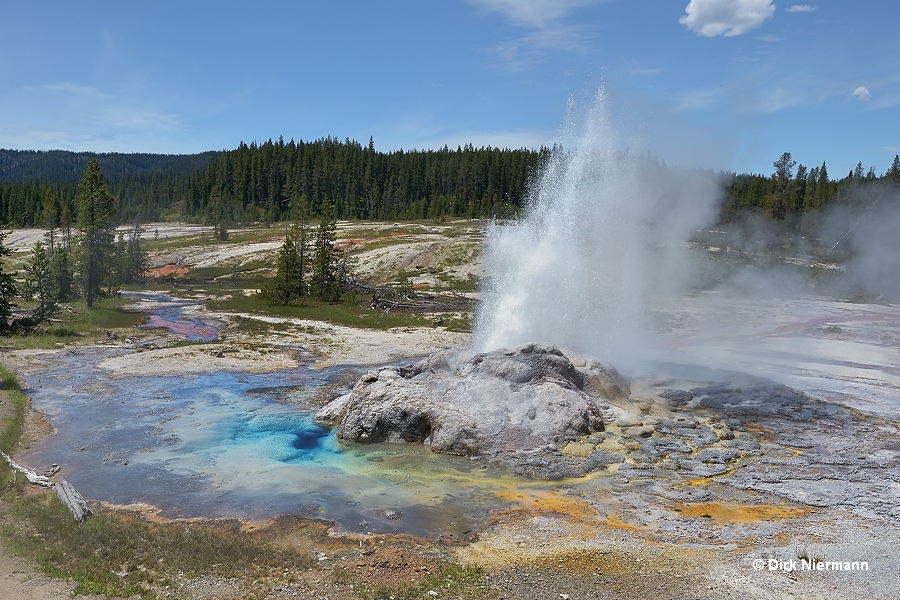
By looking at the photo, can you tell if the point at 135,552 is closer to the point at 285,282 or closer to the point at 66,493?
the point at 66,493

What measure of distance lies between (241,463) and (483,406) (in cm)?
670

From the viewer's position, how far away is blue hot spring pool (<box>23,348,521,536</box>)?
13.4 m

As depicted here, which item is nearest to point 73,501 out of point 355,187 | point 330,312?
point 330,312

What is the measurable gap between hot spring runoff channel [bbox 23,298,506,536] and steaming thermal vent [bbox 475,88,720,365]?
8472 mm

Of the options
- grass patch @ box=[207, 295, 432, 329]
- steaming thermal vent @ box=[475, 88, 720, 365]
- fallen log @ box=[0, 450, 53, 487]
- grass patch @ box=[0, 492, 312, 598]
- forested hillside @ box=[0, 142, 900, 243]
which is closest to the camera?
grass patch @ box=[0, 492, 312, 598]

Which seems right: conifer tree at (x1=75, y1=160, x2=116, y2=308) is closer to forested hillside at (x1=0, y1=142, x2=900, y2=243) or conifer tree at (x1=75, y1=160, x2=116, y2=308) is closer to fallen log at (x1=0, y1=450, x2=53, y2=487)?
fallen log at (x1=0, y1=450, x2=53, y2=487)

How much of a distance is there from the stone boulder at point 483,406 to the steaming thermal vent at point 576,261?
3.76 meters

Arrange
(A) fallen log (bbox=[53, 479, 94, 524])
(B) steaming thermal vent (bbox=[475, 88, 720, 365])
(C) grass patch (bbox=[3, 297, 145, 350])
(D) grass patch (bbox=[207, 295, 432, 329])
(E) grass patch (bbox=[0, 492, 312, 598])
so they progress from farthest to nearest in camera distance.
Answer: (D) grass patch (bbox=[207, 295, 432, 329]) < (C) grass patch (bbox=[3, 297, 145, 350]) < (B) steaming thermal vent (bbox=[475, 88, 720, 365]) < (A) fallen log (bbox=[53, 479, 94, 524]) < (E) grass patch (bbox=[0, 492, 312, 598])

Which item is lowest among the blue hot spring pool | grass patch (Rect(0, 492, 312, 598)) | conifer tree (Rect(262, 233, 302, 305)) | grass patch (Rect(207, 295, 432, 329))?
the blue hot spring pool

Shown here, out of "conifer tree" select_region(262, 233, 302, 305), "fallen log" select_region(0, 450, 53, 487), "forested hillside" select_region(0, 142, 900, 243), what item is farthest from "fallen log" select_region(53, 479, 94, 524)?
"forested hillside" select_region(0, 142, 900, 243)

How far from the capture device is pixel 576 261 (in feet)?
85.0

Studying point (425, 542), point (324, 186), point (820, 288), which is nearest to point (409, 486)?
point (425, 542)

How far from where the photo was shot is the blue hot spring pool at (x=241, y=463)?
13383 mm

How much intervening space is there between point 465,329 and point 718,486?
77.1ft
